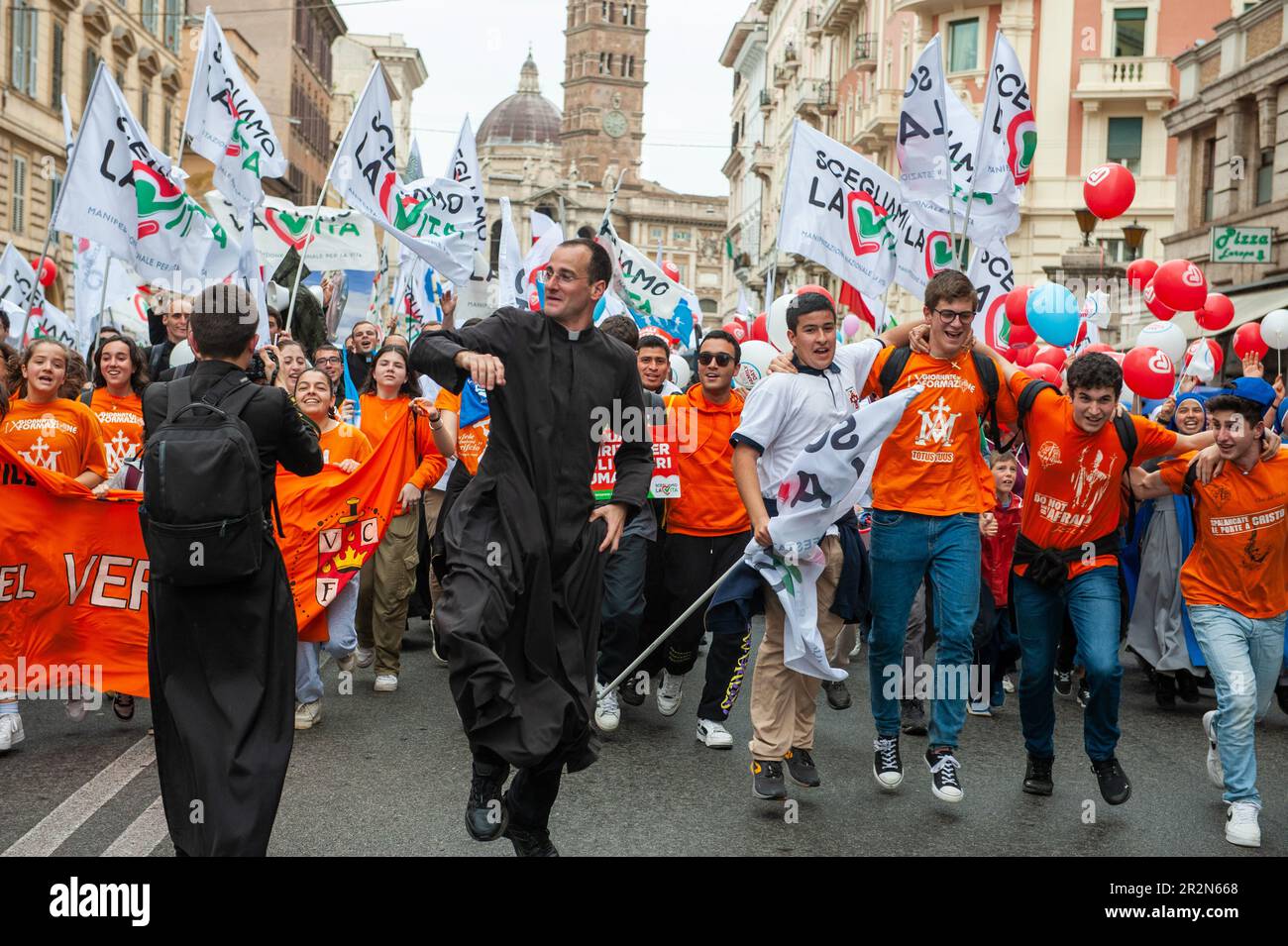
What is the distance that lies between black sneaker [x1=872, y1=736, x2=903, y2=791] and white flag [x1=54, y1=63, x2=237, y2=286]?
6780mm

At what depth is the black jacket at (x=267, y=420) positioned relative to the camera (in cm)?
484

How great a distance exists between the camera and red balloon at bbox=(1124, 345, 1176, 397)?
32.8 feet

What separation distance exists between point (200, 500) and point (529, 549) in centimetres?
102

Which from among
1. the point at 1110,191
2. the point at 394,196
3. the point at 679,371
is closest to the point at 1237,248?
the point at 1110,191

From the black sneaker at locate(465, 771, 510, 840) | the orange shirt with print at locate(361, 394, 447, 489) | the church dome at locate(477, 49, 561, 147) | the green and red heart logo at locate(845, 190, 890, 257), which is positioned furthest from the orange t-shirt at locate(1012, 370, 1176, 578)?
the church dome at locate(477, 49, 561, 147)

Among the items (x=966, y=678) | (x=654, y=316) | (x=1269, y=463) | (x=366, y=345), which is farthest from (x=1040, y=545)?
(x=654, y=316)

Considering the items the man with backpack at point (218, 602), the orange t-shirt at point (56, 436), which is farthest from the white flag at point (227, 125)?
the man with backpack at point (218, 602)

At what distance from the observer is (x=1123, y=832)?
5.89 metres

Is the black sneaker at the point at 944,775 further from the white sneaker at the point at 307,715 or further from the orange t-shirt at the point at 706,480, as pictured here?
the white sneaker at the point at 307,715

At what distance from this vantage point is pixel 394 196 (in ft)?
42.3

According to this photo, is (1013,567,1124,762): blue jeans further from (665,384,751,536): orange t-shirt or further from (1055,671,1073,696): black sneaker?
(1055,671,1073,696): black sneaker

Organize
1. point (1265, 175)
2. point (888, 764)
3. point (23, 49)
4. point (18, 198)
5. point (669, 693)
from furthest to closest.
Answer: point (18, 198), point (23, 49), point (1265, 175), point (669, 693), point (888, 764)

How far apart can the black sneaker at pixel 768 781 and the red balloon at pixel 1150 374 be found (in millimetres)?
5009

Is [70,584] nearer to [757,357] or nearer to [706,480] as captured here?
[706,480]
